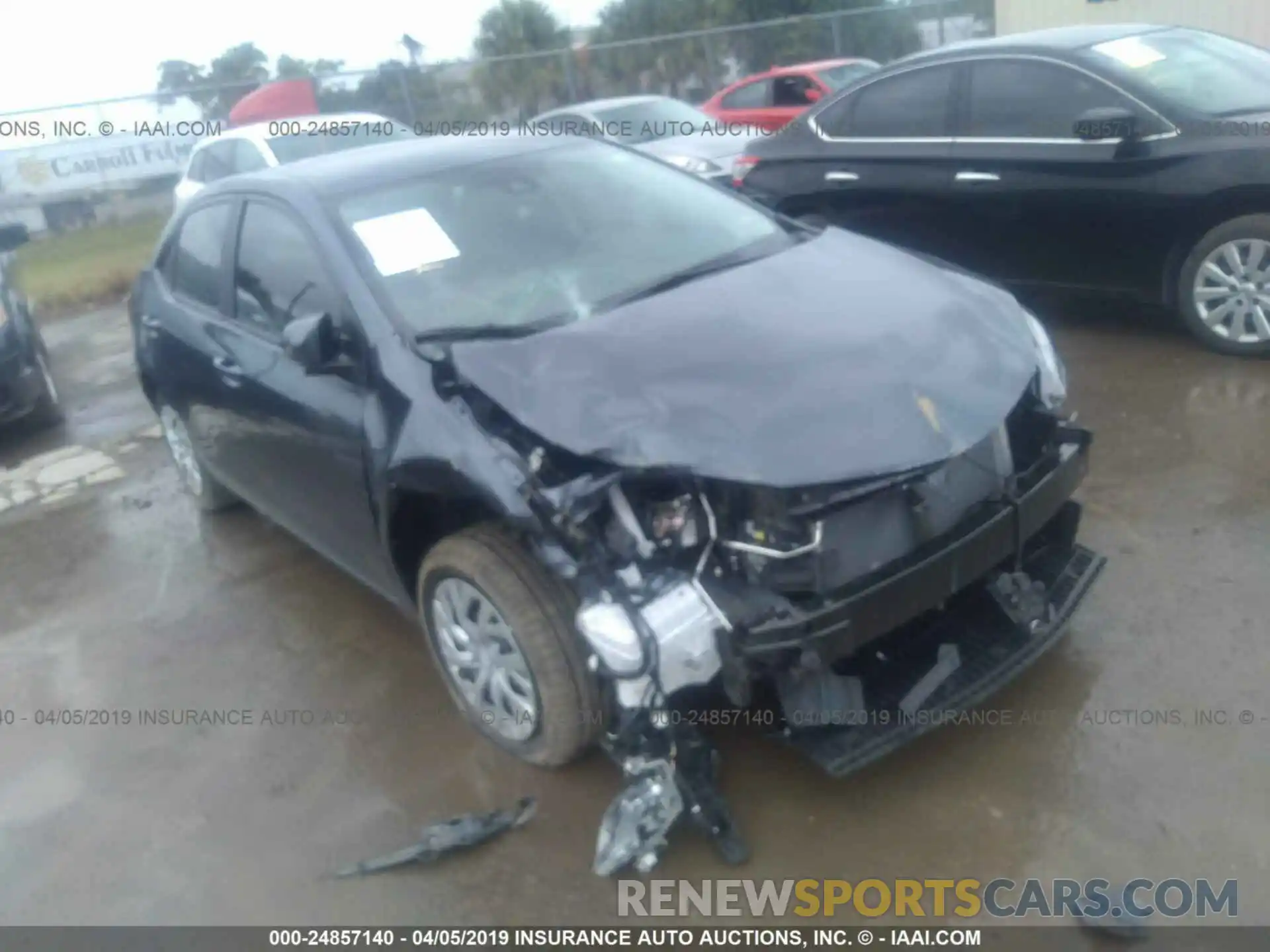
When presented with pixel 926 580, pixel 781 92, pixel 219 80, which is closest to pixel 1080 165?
pixel 926 580

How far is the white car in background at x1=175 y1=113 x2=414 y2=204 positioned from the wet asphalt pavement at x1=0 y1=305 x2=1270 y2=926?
20.7 ft

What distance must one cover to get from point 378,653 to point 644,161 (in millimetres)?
2101

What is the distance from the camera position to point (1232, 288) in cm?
532

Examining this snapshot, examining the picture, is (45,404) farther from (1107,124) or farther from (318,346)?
(1107,124)

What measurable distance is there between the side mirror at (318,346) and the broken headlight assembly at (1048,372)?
6.67ft

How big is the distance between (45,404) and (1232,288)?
6.99 metres

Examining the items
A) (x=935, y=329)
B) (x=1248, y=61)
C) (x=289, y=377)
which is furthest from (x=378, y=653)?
(x=1248, y=61)

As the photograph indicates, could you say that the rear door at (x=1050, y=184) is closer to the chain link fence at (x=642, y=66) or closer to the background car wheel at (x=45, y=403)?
the background car wheel at (x=45, y=403)

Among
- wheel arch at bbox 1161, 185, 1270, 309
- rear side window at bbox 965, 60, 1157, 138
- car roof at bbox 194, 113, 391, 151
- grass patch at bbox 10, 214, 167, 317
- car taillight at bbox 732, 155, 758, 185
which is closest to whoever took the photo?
wheel arch at bbox 1161, 185, 1270, 309

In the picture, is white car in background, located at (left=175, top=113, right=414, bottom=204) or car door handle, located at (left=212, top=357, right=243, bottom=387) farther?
white car in background, located at (left=175, top=113, right=414, bottom=204)

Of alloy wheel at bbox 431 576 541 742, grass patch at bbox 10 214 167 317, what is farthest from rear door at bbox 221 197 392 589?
grass patch at bbox 10 214 167 317

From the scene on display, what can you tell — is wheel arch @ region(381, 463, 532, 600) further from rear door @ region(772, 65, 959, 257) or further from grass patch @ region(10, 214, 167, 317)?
grass patch @ region(10, 214, 167, 317)

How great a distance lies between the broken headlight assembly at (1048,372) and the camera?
3316 mm

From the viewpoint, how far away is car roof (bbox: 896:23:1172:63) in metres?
5.80
